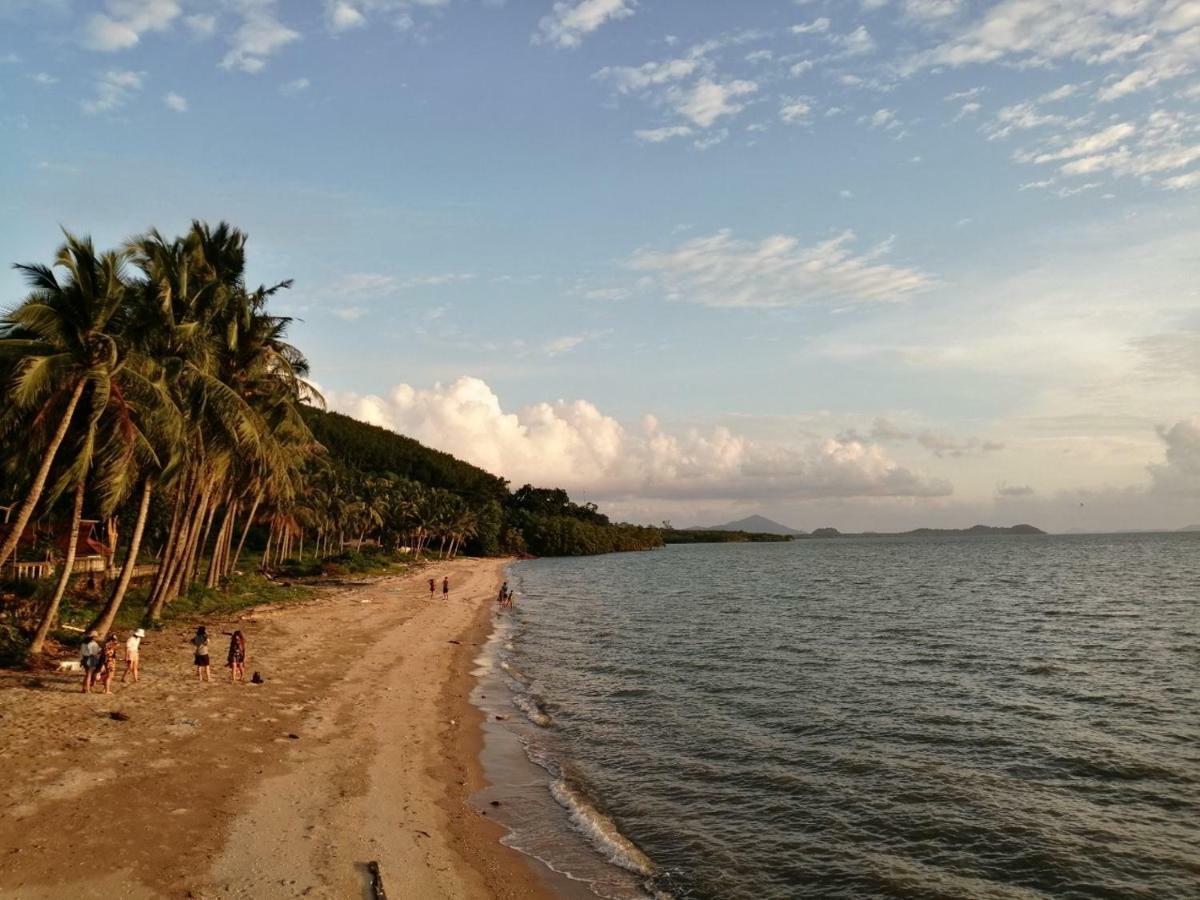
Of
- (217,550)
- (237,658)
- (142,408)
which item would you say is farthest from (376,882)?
(217,550)

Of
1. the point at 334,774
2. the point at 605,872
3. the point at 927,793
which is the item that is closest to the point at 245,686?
the point at 334,774

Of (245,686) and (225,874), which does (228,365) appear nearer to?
(245,686)

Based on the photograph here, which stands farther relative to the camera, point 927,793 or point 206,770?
point 927,793

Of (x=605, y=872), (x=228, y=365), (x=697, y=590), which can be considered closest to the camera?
(x=605, y=872)

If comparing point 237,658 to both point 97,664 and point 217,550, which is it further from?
point 217,550

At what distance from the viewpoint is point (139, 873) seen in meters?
11.0

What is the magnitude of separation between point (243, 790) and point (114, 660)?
856cm

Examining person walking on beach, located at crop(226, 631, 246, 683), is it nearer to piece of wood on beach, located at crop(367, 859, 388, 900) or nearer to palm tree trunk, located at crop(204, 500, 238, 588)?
piece of wood on beach, located at crop(367, 859, 388, 900)

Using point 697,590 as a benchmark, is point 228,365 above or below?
above

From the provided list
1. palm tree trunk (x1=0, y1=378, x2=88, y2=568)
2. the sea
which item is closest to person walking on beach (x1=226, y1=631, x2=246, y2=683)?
palm tree trunk (x1=0, y1=378, x2=88, y2=568)

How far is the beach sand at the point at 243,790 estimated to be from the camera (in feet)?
37.0

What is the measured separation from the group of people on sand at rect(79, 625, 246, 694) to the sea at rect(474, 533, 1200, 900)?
779 cm

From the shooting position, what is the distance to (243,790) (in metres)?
14.5

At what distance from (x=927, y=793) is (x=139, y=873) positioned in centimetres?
1532
